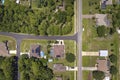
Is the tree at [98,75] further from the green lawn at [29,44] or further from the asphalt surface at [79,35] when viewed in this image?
the green lawn at [29,44]

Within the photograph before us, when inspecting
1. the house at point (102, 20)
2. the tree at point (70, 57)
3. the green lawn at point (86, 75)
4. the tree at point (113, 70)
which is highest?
the house at point (102, 20)

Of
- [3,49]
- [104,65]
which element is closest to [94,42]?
[104,65]

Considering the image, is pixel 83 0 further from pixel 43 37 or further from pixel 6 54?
pixel 6 54

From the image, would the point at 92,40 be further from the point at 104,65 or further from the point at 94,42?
the point at 104,65

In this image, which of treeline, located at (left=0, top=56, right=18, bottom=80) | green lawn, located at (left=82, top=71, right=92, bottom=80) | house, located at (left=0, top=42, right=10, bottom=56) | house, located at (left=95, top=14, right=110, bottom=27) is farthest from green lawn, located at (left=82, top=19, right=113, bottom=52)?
house, located at (left=0, top=42, right=10, bottom=56)

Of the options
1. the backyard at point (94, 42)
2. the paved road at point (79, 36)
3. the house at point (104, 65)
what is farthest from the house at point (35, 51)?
the house at point (104, 65)

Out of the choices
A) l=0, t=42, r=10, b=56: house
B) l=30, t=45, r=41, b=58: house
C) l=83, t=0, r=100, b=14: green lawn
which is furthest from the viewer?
l=0, t=42, r=10, b=56: house

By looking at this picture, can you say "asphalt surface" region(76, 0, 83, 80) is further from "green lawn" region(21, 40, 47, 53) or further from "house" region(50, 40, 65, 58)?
"green lawn" region(21, 40, 47, 53)

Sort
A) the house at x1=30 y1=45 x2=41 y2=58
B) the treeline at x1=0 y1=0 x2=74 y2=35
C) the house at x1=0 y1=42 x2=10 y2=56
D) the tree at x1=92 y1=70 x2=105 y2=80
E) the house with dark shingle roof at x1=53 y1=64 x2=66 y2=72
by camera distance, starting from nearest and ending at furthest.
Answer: the tree at x1=92 y1=70 x2=105 y2=80
the treeline at x1=0 y1=0 x2=74 y2=35
the house with dark shingle roof at x1=53 y1=64 x2=66 y2=72
the house at x1=30 y1=45 x2=41 y2=58
the house at x1=0 y1=42 x2=10 y2=56
